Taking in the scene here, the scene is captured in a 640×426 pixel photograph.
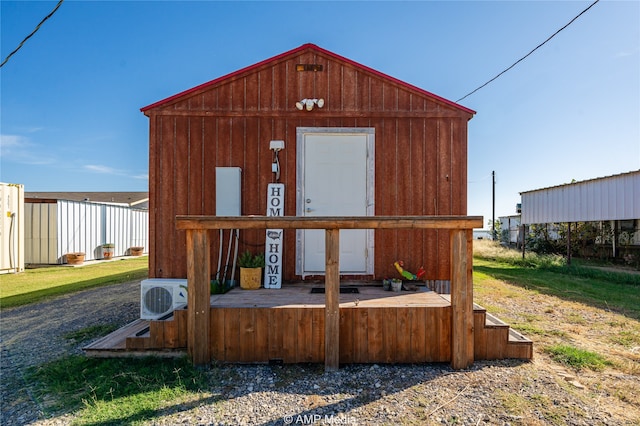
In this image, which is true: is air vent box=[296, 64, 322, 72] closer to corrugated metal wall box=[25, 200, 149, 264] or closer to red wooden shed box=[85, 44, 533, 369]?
red wooden shed box=[85, 44, 533, 369]

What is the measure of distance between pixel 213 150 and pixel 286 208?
129 centimetres

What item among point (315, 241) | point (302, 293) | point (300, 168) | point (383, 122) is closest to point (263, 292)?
point (302, 293)

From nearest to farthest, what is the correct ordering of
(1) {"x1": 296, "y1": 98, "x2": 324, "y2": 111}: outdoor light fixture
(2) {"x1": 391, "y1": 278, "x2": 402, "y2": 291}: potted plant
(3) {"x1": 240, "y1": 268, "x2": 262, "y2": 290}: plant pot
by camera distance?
(2) {"x1": 391, "y1": 278, "x2": 402, "y2": 291}: potted plant, (3) {"x1": 240, "y1": 268, "x2": 262, "y2": 290}: plant pot, (1) {"x1": 296, "y1": 98, "x2": 324, "y2": 111}: outdoor light fixture

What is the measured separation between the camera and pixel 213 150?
4.27 m

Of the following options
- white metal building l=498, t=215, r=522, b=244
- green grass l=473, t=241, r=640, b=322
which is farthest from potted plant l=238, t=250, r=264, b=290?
white metal building l=498, t=215, r=522, b=244

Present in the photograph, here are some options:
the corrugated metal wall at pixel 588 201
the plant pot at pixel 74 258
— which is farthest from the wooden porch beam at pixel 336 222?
the plant pot at pixel 74 258

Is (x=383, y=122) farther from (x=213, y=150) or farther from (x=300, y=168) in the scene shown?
(x=213, y=150)

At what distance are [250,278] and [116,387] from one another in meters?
1.73

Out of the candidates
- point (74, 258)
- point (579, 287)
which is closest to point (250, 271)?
point (579, 287)

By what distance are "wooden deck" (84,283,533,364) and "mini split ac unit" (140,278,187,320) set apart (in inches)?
44.8

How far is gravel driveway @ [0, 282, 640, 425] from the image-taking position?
2012 millimetres

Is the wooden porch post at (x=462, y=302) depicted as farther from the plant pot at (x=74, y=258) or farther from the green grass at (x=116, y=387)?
the plant pot at (x=74, y=258)

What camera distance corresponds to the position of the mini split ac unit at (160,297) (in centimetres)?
400

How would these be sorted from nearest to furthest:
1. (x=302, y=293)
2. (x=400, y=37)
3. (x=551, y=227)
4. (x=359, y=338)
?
(x=359, y=338)
(x=302, y=293)
(x=400, y=37)
(x=551, y=227)
